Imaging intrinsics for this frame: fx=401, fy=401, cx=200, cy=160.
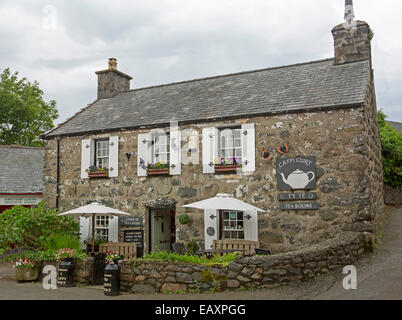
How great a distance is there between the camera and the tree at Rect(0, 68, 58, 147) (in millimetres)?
Answer: 26203

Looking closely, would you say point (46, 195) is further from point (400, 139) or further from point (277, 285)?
point (400, 139)

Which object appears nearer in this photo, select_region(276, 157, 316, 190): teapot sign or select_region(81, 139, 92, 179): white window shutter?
select_region(276, 157, 316, 190): teapot sign

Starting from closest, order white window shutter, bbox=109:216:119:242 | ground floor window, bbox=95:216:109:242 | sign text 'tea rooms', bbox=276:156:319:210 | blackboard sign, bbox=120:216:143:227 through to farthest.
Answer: sign text 'tea rooms', bbox=276:156:319:210 < blackboard sign, bbox=120:216:143:227 < white window shutter, bbox=109:216:119:242 < ground floor window, bbox=95:216:109:242

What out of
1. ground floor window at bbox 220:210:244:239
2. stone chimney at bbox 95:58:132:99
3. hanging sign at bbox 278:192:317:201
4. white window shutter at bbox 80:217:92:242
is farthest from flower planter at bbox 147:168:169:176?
stone chimney at bbox 95:58:132:99

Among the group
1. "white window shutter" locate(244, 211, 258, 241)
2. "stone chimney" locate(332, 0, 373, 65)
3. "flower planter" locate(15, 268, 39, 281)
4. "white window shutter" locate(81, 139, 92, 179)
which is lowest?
"flower planter" locate(15, 268, 39, 281)

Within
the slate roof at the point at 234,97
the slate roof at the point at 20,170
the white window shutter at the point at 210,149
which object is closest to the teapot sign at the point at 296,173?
the slate roof at the point at 234,97

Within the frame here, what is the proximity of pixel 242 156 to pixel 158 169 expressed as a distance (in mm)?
2757

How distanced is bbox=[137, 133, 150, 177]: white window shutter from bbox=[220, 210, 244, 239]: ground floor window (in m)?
3.12

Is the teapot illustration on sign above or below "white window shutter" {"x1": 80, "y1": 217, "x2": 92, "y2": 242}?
above

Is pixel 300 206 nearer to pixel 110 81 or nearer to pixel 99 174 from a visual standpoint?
pixel 99 174

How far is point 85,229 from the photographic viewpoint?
1373 centimetres

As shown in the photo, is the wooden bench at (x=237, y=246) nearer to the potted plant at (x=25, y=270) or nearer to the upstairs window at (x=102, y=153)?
the potted plant at (x=25, y=270)

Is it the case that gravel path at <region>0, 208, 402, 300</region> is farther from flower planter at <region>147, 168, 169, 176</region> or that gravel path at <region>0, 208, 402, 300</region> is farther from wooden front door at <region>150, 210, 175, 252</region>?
flower planter at <region>147, 168, 169, 176</region>

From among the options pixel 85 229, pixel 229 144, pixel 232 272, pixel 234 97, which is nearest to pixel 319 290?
pixel 232 272
